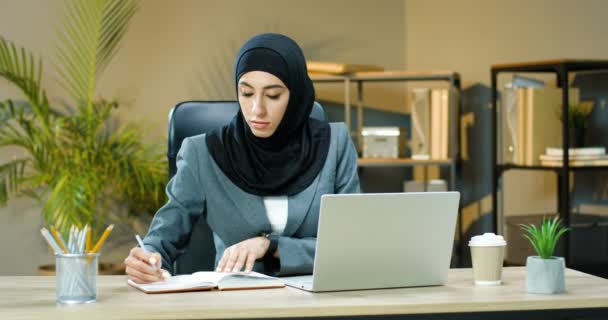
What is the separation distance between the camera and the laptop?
1515mm

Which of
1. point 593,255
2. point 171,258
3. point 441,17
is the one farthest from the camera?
point 441,17

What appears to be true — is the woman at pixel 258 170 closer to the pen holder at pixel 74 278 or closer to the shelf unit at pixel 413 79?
the pen holder at pixel 74 278

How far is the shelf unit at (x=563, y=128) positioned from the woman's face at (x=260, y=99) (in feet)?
5.74

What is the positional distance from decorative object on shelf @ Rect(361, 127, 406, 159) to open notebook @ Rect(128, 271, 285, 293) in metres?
2.44

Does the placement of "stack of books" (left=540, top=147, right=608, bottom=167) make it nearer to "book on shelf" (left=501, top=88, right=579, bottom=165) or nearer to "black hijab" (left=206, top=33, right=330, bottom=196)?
"book on shelf" (left=501, top=88, right=579, bottom=165)

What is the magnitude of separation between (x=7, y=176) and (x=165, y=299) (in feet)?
8.64

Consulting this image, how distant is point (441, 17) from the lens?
14.3ft

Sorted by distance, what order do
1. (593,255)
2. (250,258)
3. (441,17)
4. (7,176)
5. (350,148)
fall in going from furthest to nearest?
(441,17) < (7,176) < (593,255) < (350,148) < (250,258)

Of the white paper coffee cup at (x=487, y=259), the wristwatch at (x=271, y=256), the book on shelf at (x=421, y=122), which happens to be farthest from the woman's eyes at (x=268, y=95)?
the book on shelf at (x=421, y=122)

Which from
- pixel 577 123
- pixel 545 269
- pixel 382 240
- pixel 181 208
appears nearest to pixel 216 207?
pixel 181 208

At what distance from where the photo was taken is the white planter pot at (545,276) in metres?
1.59

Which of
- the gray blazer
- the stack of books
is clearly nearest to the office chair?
the gray blazer

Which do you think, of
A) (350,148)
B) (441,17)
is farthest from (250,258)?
(441,17)

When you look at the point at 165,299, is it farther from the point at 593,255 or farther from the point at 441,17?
the point at 441,17
